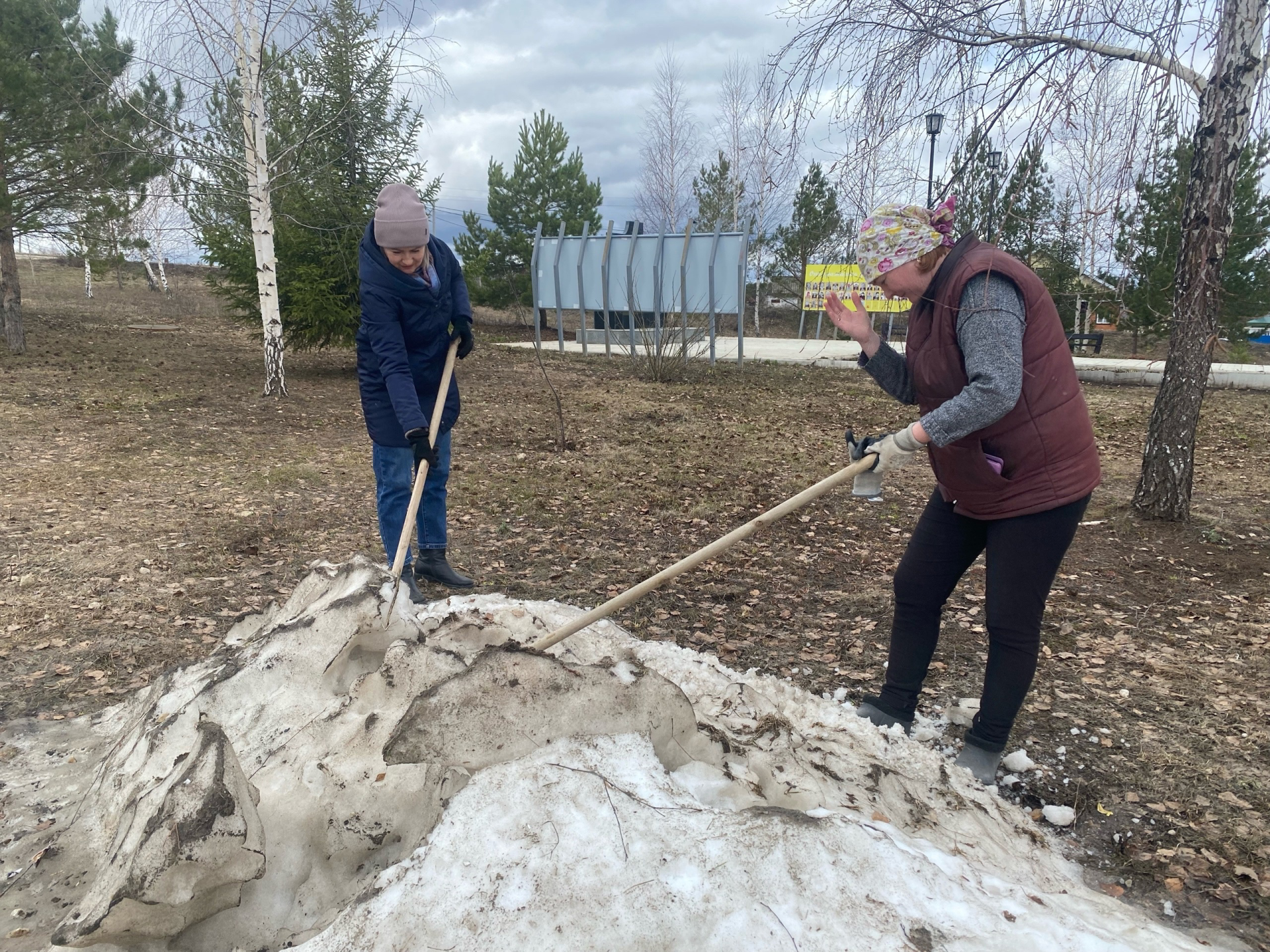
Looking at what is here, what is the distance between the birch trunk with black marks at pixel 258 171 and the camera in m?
9.24

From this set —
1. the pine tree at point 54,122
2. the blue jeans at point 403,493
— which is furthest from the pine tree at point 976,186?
the pine tree at point 54,122

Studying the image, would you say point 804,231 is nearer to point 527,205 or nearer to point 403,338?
point 527,205

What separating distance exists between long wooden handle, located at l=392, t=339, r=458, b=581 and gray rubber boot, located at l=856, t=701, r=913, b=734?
5.64 feet

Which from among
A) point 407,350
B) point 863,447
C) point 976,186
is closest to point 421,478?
point 407,350

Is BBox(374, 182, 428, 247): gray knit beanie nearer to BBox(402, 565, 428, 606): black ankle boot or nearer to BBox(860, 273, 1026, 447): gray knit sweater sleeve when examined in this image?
BBox(402, 565, 428, 606): black ankle boot

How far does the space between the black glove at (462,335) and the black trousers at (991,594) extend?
2.40 m

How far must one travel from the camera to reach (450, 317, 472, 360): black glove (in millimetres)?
4121

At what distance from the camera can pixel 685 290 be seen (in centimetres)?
1459

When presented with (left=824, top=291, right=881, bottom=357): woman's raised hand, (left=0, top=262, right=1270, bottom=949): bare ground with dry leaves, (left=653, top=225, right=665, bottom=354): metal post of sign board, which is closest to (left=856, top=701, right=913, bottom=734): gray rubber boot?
(left=0, top=262, right=1270, bottom=949): bare ground with dry leaves

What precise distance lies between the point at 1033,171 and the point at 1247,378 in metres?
12.4

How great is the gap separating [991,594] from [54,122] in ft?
49.8

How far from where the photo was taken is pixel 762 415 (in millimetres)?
10617

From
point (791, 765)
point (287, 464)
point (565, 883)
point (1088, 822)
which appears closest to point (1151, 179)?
point (1088, 822)

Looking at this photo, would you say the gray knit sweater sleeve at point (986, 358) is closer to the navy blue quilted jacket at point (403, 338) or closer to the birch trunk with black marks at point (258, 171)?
the navy blue quilted jacket at point (403, 338)
